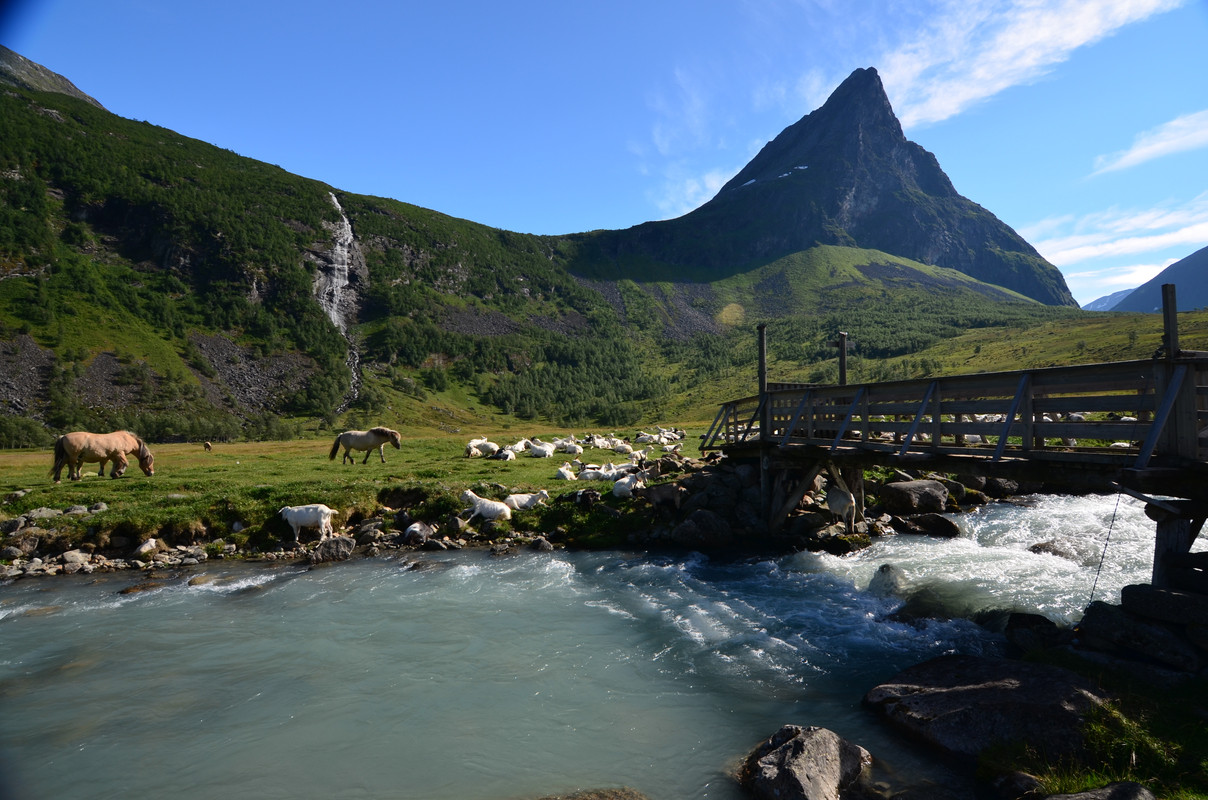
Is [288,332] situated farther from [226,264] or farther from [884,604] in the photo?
[884,604]

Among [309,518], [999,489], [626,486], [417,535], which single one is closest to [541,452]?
[626,486]

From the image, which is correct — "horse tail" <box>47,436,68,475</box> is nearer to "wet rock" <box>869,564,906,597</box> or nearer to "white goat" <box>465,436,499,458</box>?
"white goat" <box>465,436,499,458</box>

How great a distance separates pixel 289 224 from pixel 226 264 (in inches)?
1381

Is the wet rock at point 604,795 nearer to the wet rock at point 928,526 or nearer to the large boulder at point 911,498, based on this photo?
the wet rock at point 928,526

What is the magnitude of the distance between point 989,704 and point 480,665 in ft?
27.4

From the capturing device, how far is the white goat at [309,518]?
19.5m

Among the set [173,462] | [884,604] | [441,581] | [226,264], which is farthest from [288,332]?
[884,604]

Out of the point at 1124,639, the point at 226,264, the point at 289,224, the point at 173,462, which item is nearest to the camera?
the point at 1124,639

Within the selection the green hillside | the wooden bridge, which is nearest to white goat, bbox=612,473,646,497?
the wooden bridge

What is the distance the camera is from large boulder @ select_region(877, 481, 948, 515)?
2139 centimetres

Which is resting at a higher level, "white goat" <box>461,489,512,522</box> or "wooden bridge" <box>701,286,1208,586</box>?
"wooden bridge" <box>701,286,1208,586</box>

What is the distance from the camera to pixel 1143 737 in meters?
6.72

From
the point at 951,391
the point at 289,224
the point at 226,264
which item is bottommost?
the point at 951,391

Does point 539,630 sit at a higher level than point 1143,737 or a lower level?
lower
